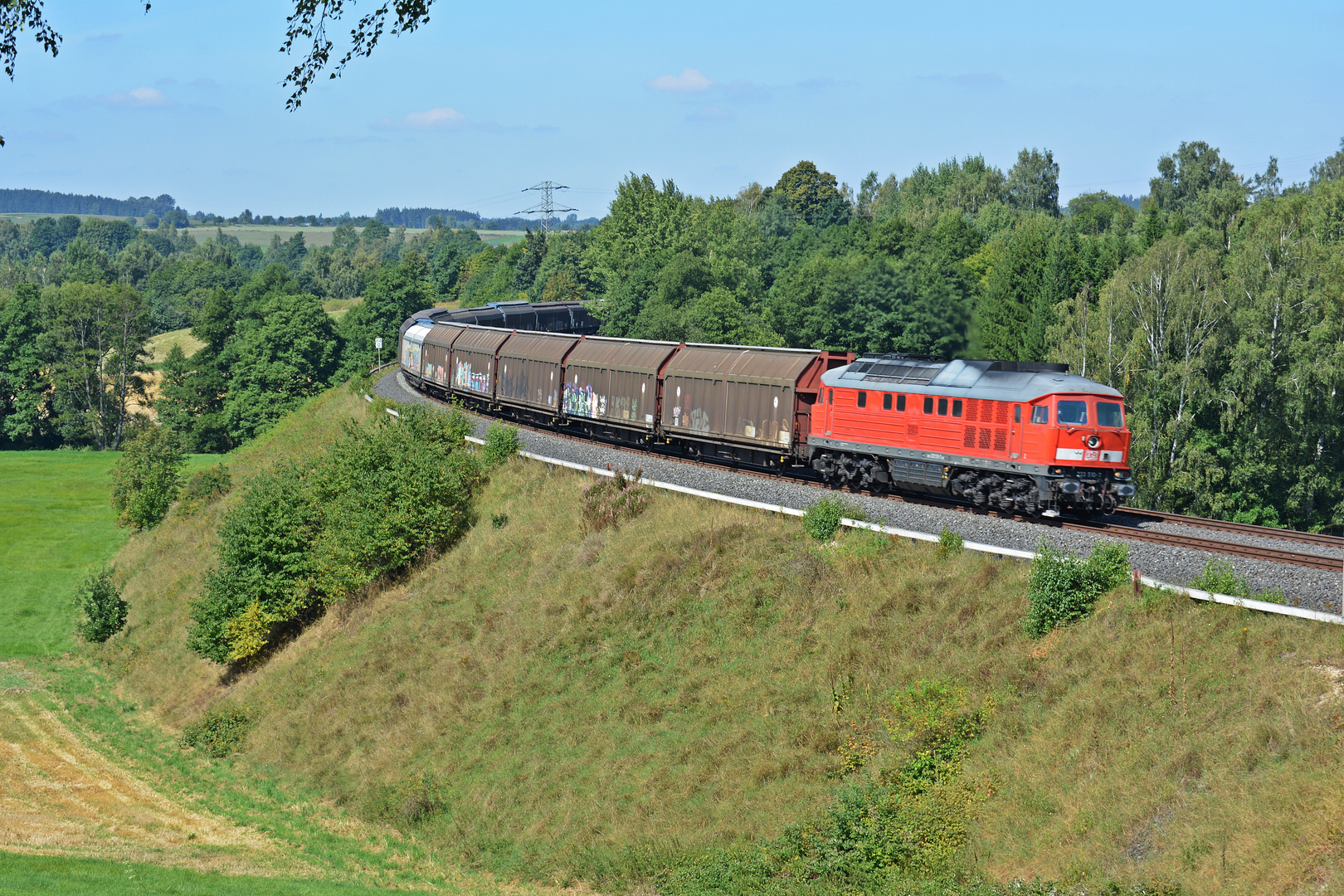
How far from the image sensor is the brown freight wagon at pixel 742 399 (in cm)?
3588

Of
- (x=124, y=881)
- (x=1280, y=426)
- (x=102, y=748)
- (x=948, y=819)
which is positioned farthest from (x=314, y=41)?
(x=1280, y=426)

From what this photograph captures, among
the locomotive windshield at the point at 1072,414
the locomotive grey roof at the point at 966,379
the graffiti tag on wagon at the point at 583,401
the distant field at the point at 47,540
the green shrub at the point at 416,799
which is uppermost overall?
the locomotive grey roof at the point at 966,379

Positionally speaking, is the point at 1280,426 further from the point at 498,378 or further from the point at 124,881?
Answer: the point at 124,881

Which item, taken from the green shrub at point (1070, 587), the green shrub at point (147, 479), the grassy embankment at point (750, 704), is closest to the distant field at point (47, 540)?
the green shrub at point (147, 479)

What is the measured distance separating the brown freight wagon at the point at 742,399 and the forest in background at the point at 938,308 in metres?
8.31

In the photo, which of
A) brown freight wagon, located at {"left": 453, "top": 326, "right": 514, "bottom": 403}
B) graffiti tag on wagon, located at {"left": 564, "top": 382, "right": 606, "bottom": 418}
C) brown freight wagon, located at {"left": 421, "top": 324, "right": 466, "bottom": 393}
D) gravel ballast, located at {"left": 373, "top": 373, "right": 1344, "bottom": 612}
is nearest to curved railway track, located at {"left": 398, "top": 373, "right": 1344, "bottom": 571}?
gravel ballast, located at {"left": 373, "top": 373, "right": 1344, "bottom": 612}

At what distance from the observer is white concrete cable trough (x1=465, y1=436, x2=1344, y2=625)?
18.8 m

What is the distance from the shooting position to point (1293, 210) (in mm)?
71188

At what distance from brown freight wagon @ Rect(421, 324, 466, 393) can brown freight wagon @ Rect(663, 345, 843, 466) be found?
2599cm

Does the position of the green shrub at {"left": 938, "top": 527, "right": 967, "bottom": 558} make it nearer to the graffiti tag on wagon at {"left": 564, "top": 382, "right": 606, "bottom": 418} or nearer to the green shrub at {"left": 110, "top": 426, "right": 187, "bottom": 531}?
the graffiti tag on wagon at {"left": 564, "top": 382, "right": 606, "bottom": 418}

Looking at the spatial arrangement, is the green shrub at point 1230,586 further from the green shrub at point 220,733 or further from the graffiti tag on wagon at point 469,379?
the graffiti tag on wagon at point 469,379

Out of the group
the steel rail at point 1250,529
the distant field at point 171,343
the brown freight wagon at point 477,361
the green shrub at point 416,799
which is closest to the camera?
the green shrub at point 416,799

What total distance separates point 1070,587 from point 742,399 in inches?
705

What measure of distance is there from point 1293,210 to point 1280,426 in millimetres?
25382
